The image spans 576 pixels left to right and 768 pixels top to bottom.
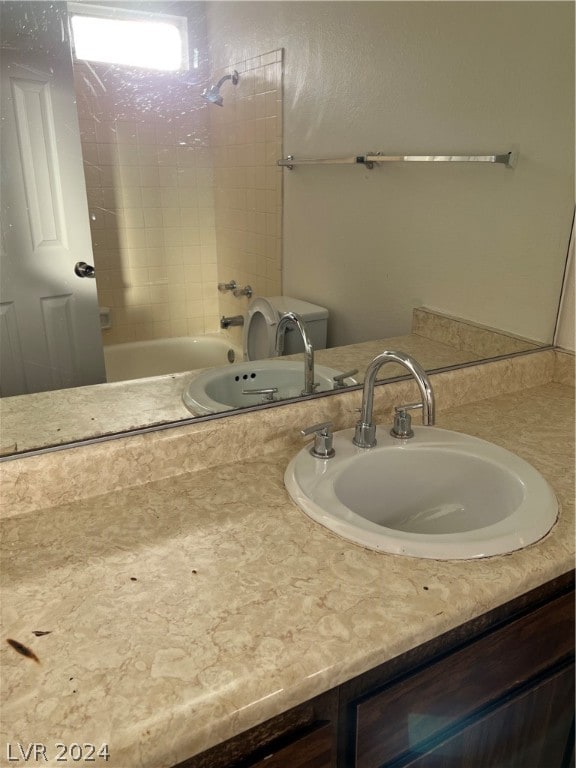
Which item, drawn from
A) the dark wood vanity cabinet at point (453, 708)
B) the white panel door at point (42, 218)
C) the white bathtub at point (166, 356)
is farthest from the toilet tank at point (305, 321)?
the dark wood vanity cabinet at point (453, 708)

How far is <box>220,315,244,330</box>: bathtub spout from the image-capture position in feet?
3.72

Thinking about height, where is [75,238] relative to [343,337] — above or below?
above

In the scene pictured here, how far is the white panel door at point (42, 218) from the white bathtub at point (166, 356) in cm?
3

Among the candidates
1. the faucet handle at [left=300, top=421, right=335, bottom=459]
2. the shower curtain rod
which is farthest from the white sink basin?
the shower curtain rod

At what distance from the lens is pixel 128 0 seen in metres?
0.92

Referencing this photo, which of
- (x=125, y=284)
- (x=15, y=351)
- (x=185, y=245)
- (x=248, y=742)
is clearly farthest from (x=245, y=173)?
Result: (x=248, y=742)

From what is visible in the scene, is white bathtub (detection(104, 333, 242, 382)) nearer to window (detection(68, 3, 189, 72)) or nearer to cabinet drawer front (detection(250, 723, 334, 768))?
window (detection(68, 3, 189, 72))

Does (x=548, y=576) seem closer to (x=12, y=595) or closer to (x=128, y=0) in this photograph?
(x=12, y=595)

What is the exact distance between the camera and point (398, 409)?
1166mm

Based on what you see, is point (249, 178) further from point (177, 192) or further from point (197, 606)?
point (197, 606)

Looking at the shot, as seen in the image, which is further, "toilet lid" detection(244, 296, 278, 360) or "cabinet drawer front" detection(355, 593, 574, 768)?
"toilet lid" detection(244, 296, 278, 360)

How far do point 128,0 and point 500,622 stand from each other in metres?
1.13

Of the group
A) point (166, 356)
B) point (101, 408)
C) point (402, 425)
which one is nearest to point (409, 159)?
point (402, 425)

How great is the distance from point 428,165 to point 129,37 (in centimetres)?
75
